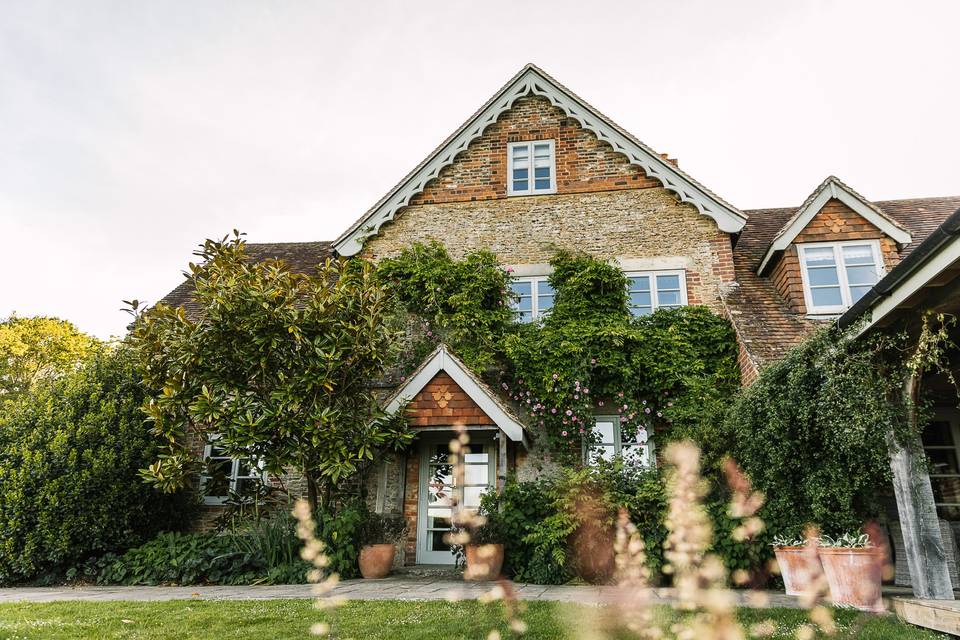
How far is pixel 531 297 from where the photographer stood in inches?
527

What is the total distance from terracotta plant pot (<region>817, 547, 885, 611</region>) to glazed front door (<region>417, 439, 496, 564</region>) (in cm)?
611

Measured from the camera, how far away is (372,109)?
11.4 metres

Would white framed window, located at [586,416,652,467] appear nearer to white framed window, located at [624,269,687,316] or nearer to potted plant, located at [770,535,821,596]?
white framed window, located at [624,269,687,316]

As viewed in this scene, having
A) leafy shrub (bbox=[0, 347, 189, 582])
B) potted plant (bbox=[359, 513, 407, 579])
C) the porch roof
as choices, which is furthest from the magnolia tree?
the porch roof

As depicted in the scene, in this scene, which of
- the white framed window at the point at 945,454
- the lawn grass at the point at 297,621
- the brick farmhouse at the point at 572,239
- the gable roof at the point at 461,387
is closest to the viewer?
the lawn grass at the point at 297,621

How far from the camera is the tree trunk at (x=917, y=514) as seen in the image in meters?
5.96

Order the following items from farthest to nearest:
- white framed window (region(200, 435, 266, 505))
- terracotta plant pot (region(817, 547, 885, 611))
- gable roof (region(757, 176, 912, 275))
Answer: white framed window (region(200, 435, 266, 505)) → gable roof (region(757, 176, 912, 275)) → terracotta plant pot (region(817, 547, 885, 611))

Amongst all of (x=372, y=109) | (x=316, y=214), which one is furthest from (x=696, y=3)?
(x=316, y=214)

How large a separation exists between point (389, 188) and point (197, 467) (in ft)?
25.4

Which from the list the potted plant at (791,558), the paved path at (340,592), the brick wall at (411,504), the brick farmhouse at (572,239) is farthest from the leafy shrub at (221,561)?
the potted plant at (791,558)

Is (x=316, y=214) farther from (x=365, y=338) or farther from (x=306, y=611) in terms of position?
(x=306, y=611)

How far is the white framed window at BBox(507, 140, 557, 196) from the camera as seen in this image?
1433 centimetres

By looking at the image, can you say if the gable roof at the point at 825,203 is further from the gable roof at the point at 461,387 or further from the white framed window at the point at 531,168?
the gable roof at the point at 461,387

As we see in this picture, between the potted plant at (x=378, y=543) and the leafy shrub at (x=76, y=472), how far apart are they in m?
4.61
